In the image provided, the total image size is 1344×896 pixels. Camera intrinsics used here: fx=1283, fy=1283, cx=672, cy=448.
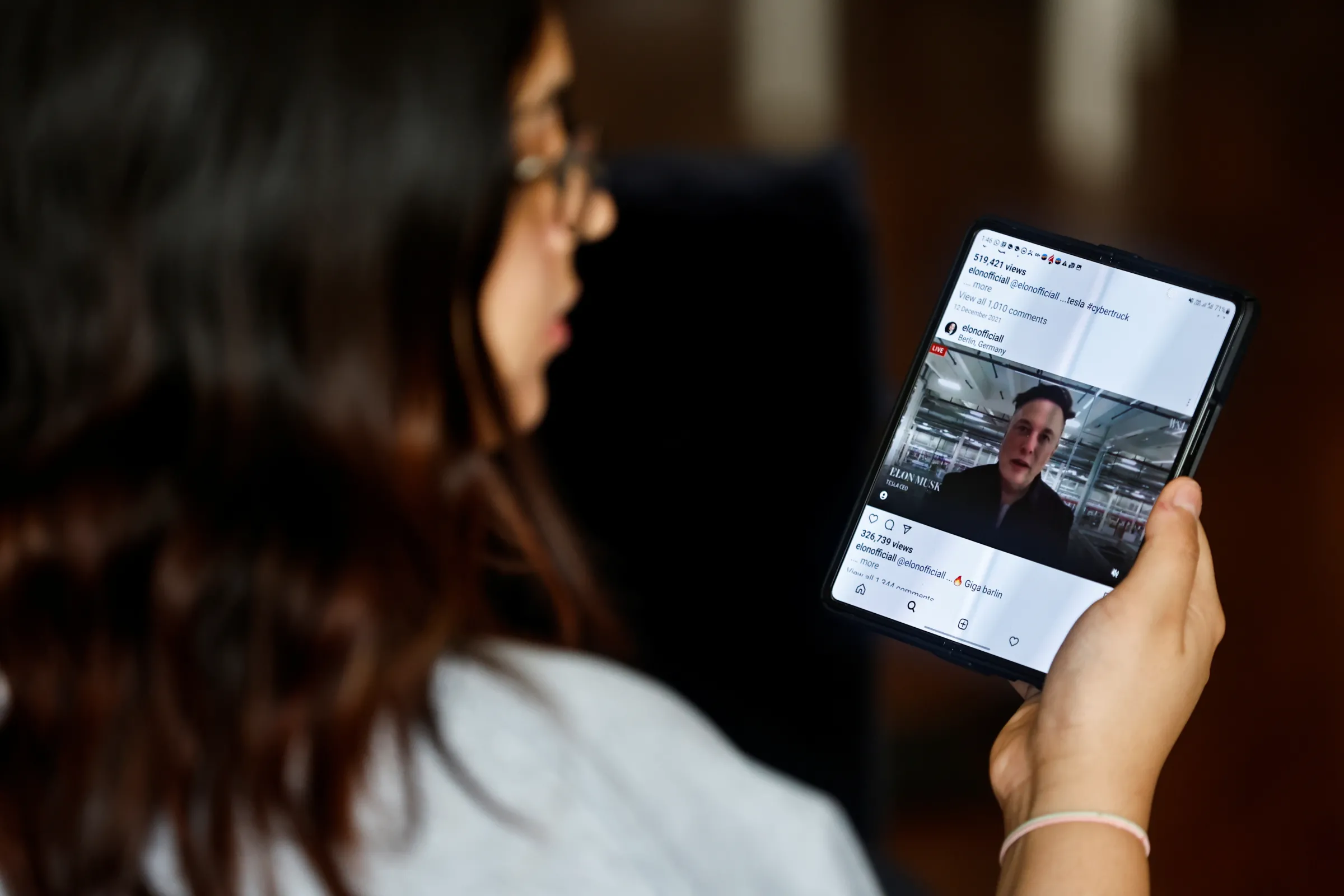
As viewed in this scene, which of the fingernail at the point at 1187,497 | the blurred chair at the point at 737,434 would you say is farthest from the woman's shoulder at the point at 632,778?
the blurred chair at the point at 737,434

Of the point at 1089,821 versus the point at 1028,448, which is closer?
the point at 1089,821

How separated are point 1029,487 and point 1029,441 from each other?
0.02m

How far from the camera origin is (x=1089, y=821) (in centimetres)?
57

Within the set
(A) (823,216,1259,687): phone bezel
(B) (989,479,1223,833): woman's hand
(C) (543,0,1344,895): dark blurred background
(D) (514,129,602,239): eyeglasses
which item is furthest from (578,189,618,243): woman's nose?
(C) (543,0,1344,895): dark blurred background

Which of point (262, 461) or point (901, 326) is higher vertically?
point (901, 326)

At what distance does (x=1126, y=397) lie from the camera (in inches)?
26.0

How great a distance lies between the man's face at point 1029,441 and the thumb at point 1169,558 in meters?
0.07

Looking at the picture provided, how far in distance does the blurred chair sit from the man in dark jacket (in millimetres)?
380

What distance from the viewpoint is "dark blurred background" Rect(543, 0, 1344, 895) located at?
1.05 meters

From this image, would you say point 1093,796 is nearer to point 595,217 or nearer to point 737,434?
point 595,217

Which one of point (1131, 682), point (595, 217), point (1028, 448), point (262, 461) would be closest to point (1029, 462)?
point (1028, 448)

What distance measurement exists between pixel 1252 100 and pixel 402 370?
2056 mm

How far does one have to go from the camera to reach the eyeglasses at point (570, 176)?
534 millimetres

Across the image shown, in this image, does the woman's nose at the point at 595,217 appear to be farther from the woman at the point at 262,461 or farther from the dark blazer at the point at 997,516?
the dark blazer at the point at 997,516
